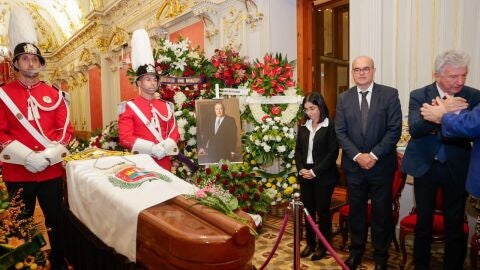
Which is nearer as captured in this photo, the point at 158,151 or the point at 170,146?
the point at 158,151

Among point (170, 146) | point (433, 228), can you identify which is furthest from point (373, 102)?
point (170, 146)

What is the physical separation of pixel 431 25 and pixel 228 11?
358 centimetres

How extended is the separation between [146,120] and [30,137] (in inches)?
34.1

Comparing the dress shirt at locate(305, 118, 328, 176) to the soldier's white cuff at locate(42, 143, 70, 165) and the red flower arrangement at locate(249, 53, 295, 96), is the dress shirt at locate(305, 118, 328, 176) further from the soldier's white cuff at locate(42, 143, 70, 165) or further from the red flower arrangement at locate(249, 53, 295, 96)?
the soldier's white cuff at locate(42, 143, 70, 165)

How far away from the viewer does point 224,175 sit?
4.04m

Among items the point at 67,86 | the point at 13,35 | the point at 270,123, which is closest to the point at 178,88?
the point at 270,123

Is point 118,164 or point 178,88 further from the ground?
point 178,88

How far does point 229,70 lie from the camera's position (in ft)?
15.9

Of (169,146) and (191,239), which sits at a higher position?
(169,146)

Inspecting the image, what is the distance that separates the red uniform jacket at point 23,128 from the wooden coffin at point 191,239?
4.73 feet

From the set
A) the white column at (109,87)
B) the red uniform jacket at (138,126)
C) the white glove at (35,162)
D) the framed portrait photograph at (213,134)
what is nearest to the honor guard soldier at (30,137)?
the white glove at (35,162)

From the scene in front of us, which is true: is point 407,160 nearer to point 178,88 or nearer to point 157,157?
point 157,157

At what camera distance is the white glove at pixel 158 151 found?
293 cm

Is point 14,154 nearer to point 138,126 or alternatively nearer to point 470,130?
point 138,126
